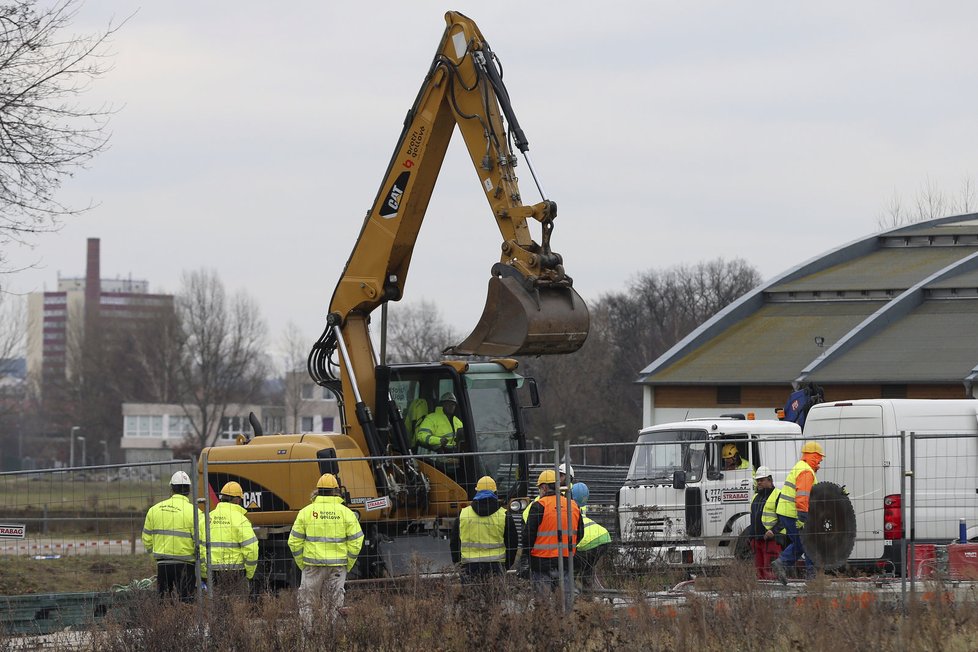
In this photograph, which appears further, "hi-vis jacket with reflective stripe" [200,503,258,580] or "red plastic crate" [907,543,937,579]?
"hi-vis jacket with reflective stripe" [200,503,258,580]

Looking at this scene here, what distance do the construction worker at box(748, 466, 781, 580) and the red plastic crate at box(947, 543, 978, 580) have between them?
1630 millimetres

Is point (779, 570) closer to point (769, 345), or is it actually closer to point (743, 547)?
point (743, 547)

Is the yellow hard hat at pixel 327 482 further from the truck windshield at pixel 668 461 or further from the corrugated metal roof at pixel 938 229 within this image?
the corrugated metal roof at pixel 938 229

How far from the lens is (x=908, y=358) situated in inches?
1292

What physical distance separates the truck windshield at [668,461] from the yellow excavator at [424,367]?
7.19ft

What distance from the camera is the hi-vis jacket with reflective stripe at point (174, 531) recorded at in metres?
12.9

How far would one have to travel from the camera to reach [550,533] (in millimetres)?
12516

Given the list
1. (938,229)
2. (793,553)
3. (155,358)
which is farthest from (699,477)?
(155,358)

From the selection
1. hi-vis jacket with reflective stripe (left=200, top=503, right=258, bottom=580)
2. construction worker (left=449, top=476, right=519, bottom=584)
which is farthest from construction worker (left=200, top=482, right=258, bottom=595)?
construction worker (left=449, top=476, right=519, bottom=584)

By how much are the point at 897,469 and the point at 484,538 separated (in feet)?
18.7

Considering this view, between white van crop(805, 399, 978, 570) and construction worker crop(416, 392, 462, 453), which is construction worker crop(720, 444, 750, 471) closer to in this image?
white van crop(805, 399, 978, 570)

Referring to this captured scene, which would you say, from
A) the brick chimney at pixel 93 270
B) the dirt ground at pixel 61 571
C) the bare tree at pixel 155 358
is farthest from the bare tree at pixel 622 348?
the brick chimney at pixel 93 270

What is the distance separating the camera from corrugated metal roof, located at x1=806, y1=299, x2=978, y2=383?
31.7 m

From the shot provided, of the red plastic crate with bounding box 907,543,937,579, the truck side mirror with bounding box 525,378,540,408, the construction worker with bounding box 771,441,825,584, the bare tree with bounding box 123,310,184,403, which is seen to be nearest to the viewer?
the red plastic crate with bounding box 907,543,937,579
